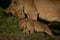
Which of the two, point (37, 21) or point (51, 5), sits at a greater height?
point (51, 5)

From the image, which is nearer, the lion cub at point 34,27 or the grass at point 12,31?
the grass at point 12,31

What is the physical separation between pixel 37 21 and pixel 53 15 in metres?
0.48

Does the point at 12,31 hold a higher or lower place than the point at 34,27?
lower

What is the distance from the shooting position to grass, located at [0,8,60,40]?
21.3 ft

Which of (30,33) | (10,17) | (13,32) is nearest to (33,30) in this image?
(30,33)

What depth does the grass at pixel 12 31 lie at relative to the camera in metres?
6.49

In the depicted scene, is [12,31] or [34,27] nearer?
[34,27]

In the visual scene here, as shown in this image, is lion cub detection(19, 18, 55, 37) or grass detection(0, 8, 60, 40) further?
lion cub detection(19, 18, 55, 37)

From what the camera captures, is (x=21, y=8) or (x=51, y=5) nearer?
(x=51, y=5)

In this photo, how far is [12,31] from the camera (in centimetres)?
695

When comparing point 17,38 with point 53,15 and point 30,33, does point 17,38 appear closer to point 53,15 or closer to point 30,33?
point 30,33

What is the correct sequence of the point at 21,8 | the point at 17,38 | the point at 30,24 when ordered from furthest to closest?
the point at 21,8 < the point at 30,24 < the point at 17,38

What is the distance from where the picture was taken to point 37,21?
7016 millimetres

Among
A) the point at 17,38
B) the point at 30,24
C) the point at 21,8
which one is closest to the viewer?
the point at 17,38
